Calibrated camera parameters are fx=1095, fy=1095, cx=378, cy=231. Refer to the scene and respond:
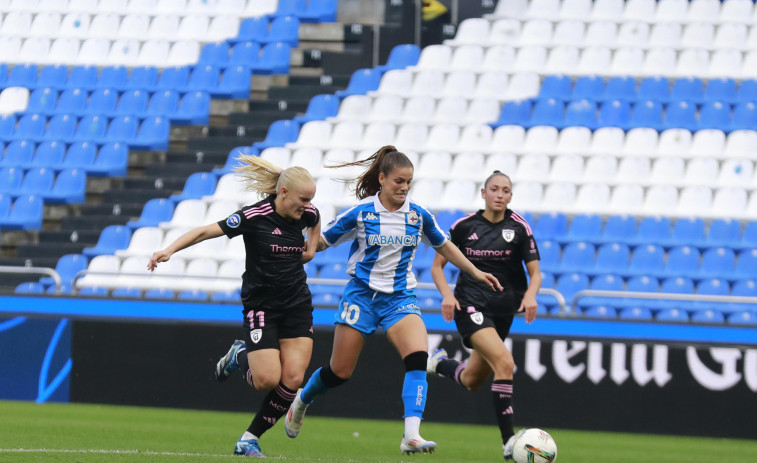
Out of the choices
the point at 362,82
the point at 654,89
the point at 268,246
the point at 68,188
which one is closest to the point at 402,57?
the point at 362,82

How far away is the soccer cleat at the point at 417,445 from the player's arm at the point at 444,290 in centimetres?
92

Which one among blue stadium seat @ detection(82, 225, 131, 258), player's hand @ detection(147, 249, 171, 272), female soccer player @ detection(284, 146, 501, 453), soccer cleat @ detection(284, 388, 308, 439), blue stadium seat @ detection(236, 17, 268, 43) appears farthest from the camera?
blue stadium seat @ detection(236, 17, 268, 43)

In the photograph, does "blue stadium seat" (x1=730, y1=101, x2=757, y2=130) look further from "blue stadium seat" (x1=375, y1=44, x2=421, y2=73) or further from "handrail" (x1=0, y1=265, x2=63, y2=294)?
"handrail" (x1=0, y1=265, x2=63, y2=294)

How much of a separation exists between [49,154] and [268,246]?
38.4ft

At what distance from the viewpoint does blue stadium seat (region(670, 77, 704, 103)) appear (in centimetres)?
1653

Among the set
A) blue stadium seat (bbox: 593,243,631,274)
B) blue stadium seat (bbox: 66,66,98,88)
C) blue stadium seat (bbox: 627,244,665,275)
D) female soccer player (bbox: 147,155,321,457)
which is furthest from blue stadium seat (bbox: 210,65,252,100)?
female soccer player (bbox: 147,155,321,457)

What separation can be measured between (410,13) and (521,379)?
912cm

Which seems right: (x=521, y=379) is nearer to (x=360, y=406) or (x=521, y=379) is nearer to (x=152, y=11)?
(x=360, y=406)

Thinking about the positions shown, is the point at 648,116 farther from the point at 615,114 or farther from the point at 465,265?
the point at 465,265

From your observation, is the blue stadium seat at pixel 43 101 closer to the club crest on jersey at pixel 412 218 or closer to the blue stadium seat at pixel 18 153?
the blue stadium seat at pixel 18 153

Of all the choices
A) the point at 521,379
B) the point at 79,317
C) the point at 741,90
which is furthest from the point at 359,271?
the point at 741,90

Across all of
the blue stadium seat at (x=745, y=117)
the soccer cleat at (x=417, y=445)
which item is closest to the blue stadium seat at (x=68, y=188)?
the blue stadium seat at (x=745, y=117)

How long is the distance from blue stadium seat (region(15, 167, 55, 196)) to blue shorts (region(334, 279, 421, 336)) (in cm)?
1082

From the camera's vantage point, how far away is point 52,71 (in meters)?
19.6
